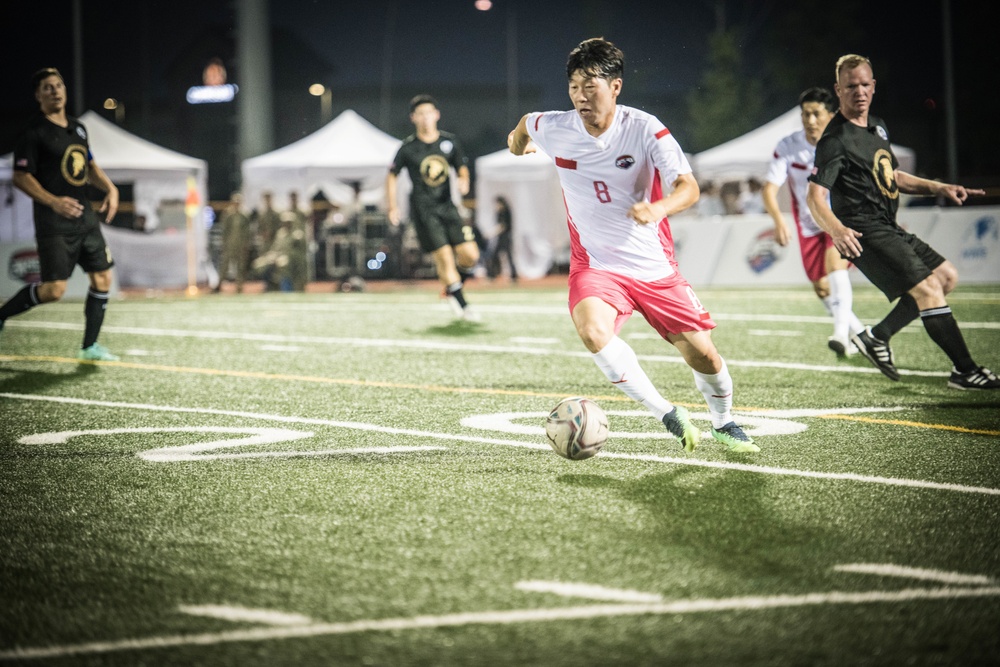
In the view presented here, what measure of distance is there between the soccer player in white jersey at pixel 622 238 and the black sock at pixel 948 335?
8.36ft

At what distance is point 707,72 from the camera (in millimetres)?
51781

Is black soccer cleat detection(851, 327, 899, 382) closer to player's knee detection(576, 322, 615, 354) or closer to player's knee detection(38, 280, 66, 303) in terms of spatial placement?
player's knee detection(576, 322, 615, 354)

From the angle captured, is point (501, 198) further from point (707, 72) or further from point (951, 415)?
point (707, 72)

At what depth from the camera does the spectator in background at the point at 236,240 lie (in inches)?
910

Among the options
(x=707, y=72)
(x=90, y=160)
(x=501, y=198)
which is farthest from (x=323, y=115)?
(x=90, y=160)

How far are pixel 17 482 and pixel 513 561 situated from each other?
2.74 m

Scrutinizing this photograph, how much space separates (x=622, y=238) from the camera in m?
5.82

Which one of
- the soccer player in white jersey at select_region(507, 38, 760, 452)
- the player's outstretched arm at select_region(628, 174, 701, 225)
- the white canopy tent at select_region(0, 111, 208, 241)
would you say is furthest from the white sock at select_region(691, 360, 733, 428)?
the white canopy tent at select_region(0, 111, 208, 241)

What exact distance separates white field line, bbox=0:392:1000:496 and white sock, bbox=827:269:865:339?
4.69m

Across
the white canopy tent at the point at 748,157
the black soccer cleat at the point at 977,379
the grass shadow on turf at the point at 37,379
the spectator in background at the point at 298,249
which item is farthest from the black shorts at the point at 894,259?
the white canopy tent at the point at 748,157

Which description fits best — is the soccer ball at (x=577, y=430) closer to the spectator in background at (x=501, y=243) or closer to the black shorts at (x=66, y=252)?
the black shorts at (x=66, y=252)

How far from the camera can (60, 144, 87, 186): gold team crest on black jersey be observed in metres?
9.70

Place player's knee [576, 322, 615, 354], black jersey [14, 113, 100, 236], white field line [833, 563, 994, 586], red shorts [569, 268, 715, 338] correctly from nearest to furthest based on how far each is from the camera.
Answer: white field line [833, 563, 994, 586]
player's knee [576, 322, 615, 354]
red shorts [569, 268, 715, 338]
black jersey [14, 113, 100, 236]

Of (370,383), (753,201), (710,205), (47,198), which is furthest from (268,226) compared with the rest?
(370,383)
